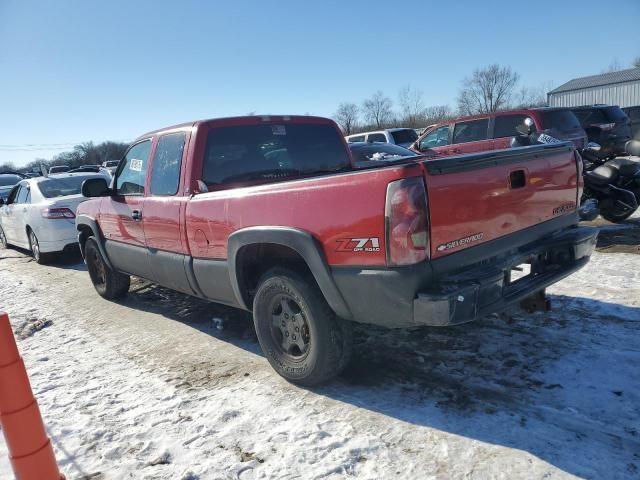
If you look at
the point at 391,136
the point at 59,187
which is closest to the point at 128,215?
the point at 59,187

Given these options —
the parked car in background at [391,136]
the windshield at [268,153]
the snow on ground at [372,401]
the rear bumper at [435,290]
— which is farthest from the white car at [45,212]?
the parked car in background at [391,136]

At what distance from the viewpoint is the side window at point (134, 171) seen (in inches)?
187

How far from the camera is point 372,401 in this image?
309 centimetres

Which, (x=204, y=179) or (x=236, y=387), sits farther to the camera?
(x=204, y=179)

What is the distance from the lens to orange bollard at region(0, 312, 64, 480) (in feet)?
6.88

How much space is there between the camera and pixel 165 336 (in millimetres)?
4633

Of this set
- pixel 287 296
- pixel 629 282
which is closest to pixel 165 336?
pixel 287 296

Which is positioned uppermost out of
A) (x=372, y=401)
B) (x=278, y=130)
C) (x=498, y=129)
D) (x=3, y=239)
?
(x=278, y=130)

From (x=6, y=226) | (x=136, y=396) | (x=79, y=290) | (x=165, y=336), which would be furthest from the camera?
(x=6, y=226)

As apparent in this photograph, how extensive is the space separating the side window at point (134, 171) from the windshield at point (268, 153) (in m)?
1.08

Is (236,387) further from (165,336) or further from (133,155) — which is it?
(133,155)

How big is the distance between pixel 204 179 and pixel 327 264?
5.29 ft

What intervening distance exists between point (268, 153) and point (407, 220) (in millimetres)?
2079

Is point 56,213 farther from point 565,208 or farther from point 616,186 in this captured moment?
point 616,186
